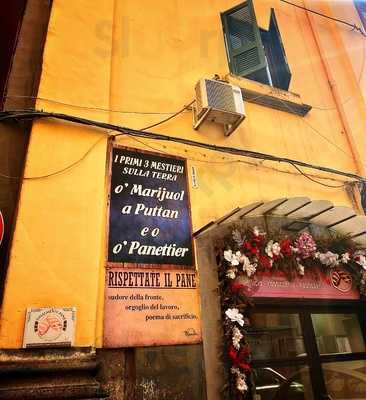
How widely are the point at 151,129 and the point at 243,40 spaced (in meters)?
2.97

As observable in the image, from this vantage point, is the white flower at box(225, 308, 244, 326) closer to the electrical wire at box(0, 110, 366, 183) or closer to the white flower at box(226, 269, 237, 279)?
the white flower at box(226, 269, 237, 279)

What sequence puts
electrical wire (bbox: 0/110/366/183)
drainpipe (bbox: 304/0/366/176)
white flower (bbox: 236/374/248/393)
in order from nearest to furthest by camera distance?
white flower (bbox: 236/374/248/393) < electrical wire (bbox: 0/110/366/183) < drainpipe (bbox: 304/0/366/176)

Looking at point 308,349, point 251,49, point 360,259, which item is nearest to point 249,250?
point 308,349

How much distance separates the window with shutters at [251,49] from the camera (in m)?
5.86

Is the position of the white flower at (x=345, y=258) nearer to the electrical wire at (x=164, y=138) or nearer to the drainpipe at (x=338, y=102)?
the electrical wire at (x=164, y=138)

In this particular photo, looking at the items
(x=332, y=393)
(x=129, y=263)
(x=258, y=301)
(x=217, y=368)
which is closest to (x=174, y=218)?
(x=129, y=263)

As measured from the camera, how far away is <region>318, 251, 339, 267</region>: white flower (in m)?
4.78

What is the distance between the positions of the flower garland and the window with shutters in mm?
3062

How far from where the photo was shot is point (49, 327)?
2900mm

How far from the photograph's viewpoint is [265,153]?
211 inches

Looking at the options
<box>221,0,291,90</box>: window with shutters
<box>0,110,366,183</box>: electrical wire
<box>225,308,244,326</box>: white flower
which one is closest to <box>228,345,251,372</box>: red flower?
<box>225,308,244,326</box>: white flower

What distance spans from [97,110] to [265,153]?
8.88 feet

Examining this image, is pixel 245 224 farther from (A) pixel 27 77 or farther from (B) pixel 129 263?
(A) pixel 27 77

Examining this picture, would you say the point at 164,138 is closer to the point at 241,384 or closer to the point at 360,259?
Result: the point at 241,384
